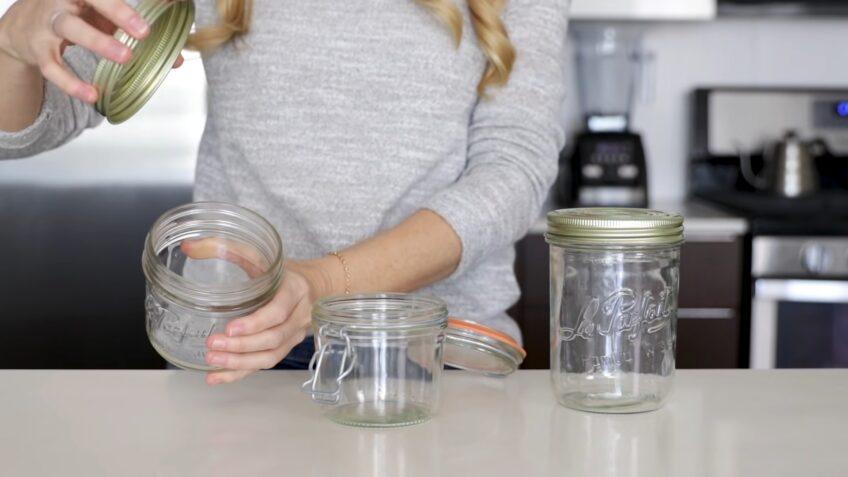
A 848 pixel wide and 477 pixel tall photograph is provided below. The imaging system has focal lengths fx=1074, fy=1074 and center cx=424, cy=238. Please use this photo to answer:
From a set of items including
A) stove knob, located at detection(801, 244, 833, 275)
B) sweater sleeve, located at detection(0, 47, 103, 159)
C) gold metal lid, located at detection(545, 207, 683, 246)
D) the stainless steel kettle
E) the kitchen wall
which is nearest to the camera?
gold metal lid, located at detection(545, 207, 683, 246)

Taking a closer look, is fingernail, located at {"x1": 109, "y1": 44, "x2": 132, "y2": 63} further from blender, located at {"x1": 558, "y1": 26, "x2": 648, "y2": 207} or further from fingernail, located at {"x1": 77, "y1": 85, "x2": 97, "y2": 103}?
blender, located at {"x1": 558, "y1": 26, "x2": 648, "y2": 207}

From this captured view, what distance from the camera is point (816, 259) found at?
229 centimetres

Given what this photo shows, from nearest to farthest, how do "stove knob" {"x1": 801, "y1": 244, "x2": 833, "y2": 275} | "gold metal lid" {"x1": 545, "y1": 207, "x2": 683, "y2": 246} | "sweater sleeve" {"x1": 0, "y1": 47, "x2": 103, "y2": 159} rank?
"gold metal lid" {"x1": 545, "y1": 207, "x2": 683, "y2": 246} < "sweater sleeve" {"x1": 0, "y1": 47, "x2": 103, "y2": 159} < "stove knob" {"x1": 801, "y1": 244, "x2": 833, "y2": 275}

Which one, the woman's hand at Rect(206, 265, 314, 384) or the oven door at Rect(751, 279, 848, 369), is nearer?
the woman's hand at Rect(206, 265, 314, 384)

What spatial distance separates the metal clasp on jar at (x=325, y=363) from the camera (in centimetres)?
80

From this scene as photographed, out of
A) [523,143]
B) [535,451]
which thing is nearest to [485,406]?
[535,451]

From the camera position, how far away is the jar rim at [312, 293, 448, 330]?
795mm

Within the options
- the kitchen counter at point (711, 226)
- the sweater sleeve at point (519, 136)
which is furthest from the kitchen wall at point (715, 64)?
the sweater sleeve at point (519, 136)

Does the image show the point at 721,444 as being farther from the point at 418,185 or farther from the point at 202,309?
the point at 418,185

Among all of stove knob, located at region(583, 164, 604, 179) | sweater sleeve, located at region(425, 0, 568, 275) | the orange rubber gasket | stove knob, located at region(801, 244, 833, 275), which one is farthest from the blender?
the orange rubber gasket

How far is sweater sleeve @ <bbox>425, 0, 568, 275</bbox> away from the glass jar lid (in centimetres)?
19

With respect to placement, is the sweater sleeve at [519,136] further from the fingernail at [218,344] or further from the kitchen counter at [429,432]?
the fingernail at [218,344]

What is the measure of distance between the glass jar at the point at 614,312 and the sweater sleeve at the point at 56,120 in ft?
1.91

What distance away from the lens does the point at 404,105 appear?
123 cm
